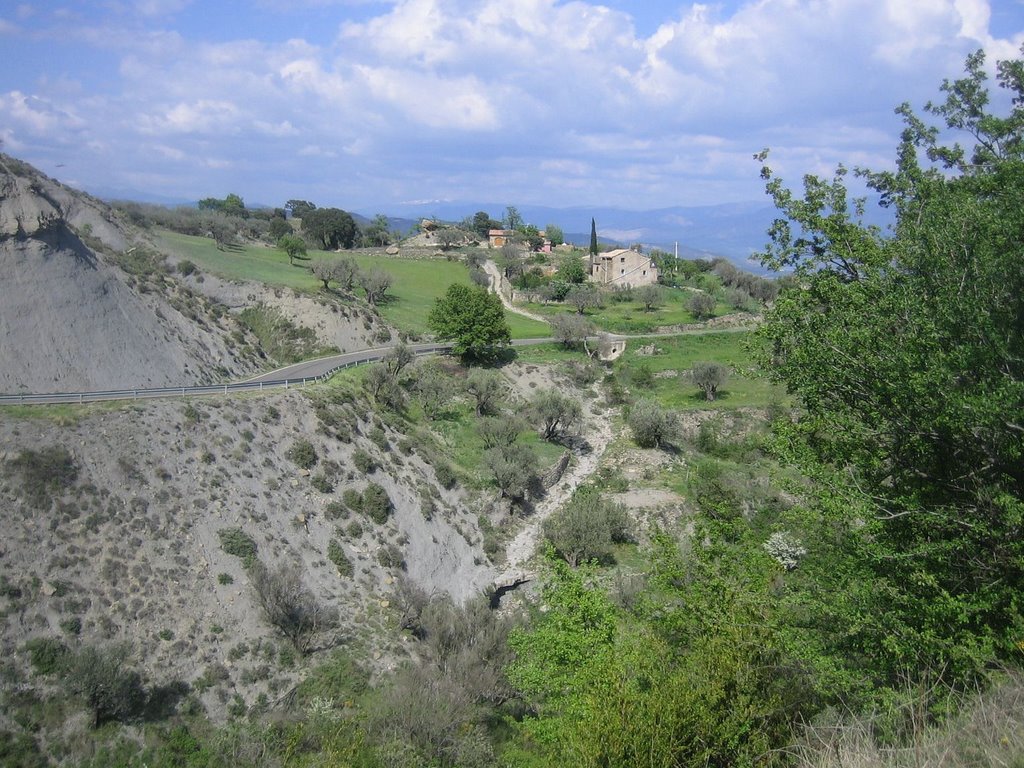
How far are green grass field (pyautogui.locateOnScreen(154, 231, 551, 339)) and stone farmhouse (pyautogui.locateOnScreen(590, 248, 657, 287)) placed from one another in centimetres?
1706

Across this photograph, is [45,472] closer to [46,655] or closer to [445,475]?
[46,655]

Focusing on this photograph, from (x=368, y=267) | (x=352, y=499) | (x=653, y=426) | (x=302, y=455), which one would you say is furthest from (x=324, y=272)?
(x=352, y=499)

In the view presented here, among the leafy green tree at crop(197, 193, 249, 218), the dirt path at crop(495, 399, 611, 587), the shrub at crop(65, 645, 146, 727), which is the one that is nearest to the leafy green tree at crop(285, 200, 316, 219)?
the leafy green tree at crop(197, 193, 249, 218)

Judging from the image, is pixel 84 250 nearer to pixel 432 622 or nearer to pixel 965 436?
pixel 432 622

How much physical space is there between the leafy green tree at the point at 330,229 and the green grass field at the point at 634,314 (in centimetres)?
3299

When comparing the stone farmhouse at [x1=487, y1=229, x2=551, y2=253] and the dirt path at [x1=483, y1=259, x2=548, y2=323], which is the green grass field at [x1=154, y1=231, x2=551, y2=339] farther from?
the stone farmhouse at [x1=487, y1=229, x2=551, y2=253]

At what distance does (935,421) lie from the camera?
30.4 feet

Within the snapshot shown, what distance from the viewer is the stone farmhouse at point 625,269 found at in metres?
86.1

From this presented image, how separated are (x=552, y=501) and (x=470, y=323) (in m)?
18.2

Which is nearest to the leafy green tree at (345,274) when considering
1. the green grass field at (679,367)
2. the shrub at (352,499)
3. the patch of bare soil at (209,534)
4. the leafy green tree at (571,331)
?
the green grass field at (679,367)

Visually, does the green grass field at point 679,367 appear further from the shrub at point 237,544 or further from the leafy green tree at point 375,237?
the leafy green tree at point 375,237

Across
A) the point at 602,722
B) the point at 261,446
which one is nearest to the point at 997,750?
the point at 602,722

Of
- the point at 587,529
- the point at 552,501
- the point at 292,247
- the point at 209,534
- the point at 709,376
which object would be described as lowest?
the point at 552,501

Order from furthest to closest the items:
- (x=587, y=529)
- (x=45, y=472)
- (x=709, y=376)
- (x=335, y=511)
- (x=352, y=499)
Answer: (x=709, y=376) → (x=587, y=529) → (x=352, y=499) → (x=335, y=511) → (x=45, y=472)
